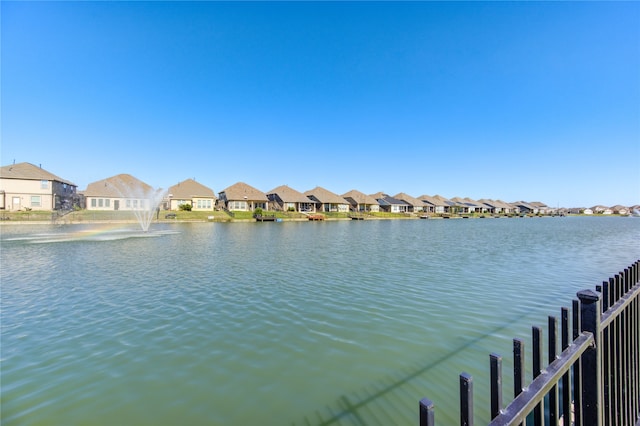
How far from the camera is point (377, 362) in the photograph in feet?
19.7

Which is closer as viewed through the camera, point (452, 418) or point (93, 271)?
point (452, 418)

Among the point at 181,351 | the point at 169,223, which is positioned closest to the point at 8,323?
the point at 181,351

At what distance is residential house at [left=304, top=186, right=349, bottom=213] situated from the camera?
278 ft

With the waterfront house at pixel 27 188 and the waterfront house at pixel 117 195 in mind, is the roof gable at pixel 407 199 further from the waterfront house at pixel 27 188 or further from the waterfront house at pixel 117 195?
the waterfront house at pixel 27 188

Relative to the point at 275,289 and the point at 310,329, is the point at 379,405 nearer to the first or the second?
the point at 310,329

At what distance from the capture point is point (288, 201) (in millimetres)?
77000

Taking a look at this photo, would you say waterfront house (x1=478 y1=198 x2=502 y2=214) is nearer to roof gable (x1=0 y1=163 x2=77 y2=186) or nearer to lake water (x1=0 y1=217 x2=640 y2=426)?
lake water (x1=0 y1=217 x2=640 y2=426)

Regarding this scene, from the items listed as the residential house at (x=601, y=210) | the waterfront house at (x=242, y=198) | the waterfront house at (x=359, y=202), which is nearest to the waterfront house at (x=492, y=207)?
the waterfront house at (x=359, y=202)

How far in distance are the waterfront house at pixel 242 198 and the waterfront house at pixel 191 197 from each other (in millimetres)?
4112

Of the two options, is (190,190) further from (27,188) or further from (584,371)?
(584,371)

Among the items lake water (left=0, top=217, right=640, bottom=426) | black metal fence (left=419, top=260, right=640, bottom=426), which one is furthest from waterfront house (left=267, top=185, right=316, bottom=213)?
black metal fence (left=419, top=260, right=640, bottom=426)

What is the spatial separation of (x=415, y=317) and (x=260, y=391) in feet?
15.7

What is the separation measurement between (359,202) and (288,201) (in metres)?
26.4

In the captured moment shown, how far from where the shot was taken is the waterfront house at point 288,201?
7738 cm
